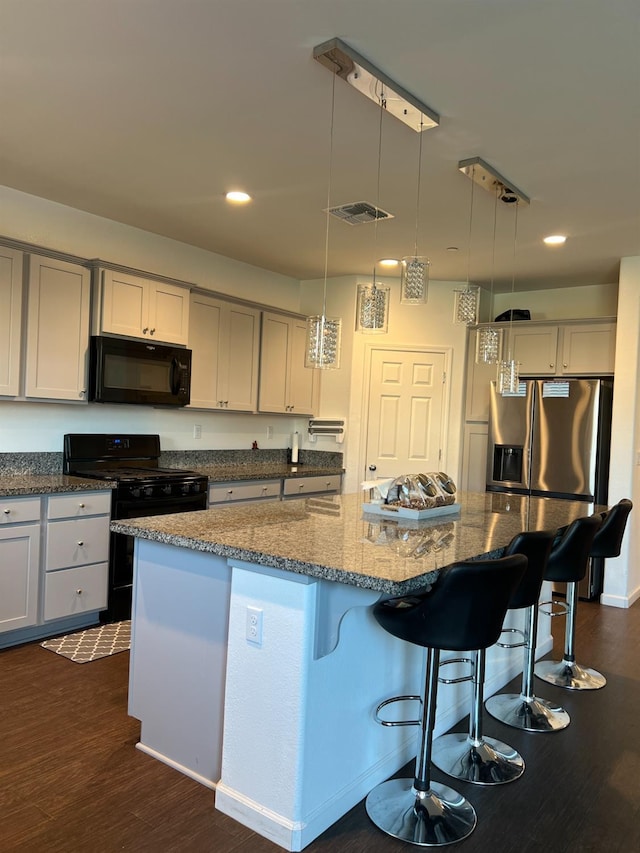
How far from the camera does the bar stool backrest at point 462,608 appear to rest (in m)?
1.86

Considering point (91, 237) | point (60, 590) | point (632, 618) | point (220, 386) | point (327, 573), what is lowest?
point (632, 618)

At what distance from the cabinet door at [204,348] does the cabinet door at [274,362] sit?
1.64ft

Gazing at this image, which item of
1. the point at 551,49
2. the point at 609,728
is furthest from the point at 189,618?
the point at 551,49

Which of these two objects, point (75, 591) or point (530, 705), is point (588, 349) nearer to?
point (530, 705)

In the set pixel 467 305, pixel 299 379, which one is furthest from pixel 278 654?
pixel 299 379

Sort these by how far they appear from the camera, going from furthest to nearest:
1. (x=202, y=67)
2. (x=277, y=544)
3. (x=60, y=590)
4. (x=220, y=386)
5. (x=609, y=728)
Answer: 1. (x=220, y=386)
2. (x=60, y=590)
3. (x=609, y=728)
4. (x=202, y=67)
5. (x=277, y=544)

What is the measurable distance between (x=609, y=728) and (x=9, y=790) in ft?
8.06

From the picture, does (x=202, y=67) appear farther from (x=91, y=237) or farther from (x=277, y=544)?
(x=91, y=237)

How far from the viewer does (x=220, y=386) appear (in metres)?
4.97

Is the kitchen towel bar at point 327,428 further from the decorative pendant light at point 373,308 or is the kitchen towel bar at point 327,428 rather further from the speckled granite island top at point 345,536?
the decorative pendant light at point 373,308

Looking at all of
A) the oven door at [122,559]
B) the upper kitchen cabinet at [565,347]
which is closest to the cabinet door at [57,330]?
the oven door at [122,559]

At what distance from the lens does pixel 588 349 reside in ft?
16.9

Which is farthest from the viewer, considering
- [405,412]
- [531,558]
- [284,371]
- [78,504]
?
[405,412]

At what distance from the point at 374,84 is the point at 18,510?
2.69 meters
